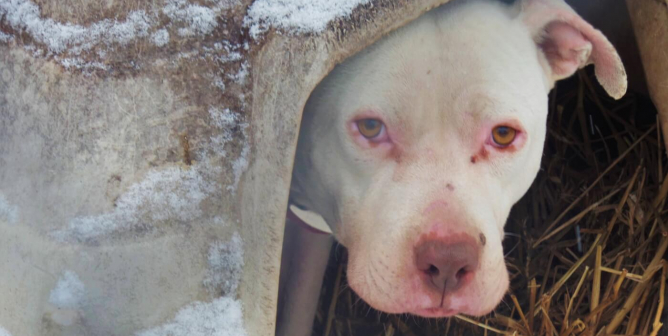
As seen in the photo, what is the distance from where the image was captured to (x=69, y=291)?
65.3 inches

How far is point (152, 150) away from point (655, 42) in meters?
1.49

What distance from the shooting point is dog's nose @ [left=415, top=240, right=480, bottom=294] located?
64.7 inches

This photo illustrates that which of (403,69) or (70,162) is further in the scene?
(403,69)

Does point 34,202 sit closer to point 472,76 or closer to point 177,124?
point 177,124

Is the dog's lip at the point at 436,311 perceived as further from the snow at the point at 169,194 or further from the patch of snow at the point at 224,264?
the snow at the point at 169,194

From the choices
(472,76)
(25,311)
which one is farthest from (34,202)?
(472,76)

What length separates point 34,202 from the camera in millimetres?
1665

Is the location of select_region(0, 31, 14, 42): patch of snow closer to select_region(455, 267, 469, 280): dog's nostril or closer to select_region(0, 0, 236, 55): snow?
select_region(0, 0, 236, 55): snow

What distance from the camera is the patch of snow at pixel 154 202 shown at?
1632 millimetres

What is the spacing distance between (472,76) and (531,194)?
1547 mm

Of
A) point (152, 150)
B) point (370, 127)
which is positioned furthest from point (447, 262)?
point (152, 150)

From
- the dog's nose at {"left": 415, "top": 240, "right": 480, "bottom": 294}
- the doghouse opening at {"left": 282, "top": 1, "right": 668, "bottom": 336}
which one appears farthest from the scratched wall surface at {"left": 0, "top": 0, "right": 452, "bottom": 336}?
the doghouse opening at {"left": 282, "top": 1, "right": 668, "bottom": 336}

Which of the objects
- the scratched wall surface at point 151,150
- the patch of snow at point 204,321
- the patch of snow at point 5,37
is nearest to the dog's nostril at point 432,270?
the scratched wall surface at point 151,150

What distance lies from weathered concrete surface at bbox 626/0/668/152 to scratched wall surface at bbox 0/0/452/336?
0.78 metres
